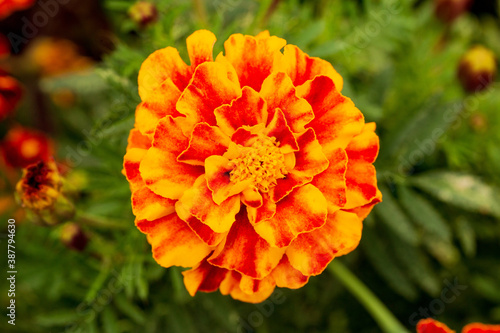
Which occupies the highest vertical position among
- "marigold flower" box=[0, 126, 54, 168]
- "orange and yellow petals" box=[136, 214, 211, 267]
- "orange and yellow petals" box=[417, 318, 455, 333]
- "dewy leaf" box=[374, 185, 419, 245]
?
"orange and yellow petals" box=[136, 214, 211, 267]

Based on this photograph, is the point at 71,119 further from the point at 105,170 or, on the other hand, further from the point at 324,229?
the point at 324,229

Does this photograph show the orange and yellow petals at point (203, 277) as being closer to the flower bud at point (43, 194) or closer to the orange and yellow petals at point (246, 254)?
the orange and yellow petals at point (246, 254)

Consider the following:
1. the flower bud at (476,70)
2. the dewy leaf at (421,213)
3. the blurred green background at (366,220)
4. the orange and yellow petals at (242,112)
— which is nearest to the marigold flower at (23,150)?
the blurred green background at (366,220)

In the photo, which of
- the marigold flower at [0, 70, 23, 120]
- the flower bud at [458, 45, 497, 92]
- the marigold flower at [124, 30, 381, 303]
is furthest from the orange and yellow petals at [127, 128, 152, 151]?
the flower bud at [458, 45, 497, 92]

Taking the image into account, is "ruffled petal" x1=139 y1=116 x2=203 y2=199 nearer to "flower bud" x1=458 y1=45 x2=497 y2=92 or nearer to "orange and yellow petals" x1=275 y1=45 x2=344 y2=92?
"orange and yellow petals" x1=275 y1=45 x2=344 y2=92

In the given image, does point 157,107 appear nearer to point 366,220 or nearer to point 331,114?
point 331,114
